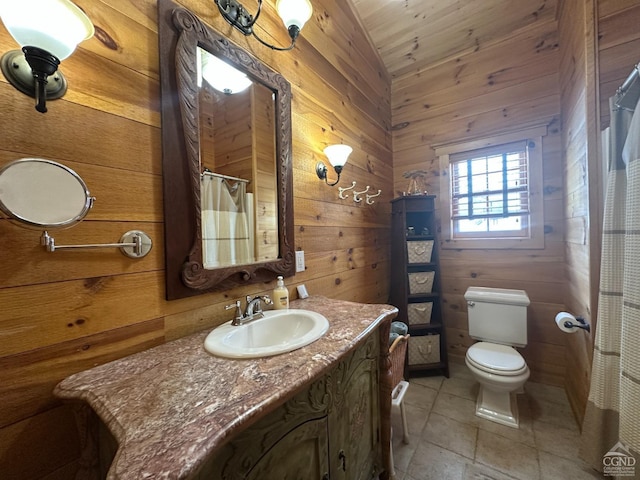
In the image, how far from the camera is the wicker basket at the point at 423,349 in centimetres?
213

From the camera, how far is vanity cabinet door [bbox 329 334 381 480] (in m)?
0.83

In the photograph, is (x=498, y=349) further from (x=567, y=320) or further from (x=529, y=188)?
(x=529, y=188)

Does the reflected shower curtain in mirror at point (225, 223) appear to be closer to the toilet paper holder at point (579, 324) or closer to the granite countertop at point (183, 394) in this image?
the granite countertop at point (183, 394)

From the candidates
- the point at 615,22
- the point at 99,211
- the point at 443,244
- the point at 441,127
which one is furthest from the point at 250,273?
the point at 441,127

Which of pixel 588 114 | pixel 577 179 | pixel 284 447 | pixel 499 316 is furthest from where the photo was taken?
pixel 499 316

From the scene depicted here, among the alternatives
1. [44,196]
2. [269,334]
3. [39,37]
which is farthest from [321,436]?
[39,37]

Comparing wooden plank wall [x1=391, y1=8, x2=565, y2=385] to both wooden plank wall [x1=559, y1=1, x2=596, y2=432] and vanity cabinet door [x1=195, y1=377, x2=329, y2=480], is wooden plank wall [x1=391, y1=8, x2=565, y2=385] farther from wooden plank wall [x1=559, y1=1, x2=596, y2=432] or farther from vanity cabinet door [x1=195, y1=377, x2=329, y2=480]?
vanity cabinet door [x1=195, y1=377, x2=329, y2=480]

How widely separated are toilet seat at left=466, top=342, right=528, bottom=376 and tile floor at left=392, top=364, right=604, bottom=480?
14.2 inches

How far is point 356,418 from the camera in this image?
3.15 feet

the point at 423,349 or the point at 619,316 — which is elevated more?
the point at 619,316

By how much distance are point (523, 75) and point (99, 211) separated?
3050 millimetres

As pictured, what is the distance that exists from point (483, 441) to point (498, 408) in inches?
12.0

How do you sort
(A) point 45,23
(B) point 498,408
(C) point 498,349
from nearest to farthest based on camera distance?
(A) point 45,23 → (B) point 498,408 → (C) point 498,349

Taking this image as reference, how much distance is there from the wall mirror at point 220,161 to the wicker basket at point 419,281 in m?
1.35
